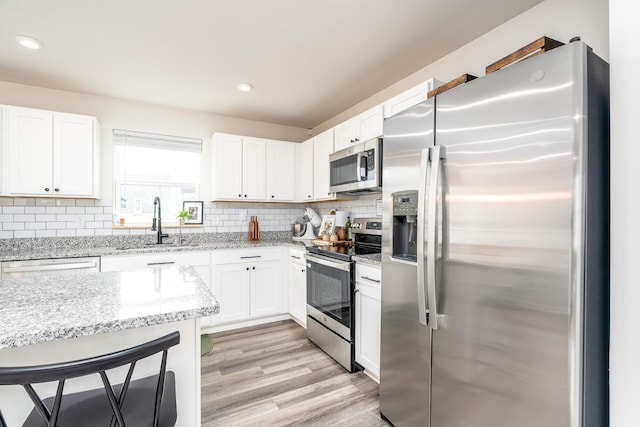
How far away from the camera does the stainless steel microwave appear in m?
2.50

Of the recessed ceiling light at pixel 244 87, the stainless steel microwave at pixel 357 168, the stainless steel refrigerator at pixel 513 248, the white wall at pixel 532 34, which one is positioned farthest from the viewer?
the recessed ceiling light at pixel 244 87

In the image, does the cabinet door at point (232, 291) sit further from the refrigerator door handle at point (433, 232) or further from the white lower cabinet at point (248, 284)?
the refrigerator door handle at point (433, 232)

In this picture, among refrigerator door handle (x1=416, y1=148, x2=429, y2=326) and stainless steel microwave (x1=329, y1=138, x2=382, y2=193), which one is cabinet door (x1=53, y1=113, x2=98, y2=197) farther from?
refrigerator door handle (x1=416, y1=148, x2=429, y2=326)

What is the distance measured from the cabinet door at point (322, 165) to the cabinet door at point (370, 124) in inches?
21.3

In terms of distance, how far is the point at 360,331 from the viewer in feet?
7.59

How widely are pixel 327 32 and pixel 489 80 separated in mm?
1280

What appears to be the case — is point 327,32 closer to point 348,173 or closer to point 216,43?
point 216,43

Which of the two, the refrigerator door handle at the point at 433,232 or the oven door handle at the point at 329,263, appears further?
the oven door handle at the point at 329,263

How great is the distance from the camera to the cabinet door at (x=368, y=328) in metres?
2.16

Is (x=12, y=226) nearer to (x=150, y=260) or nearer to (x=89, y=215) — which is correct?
(x=89, y=215)

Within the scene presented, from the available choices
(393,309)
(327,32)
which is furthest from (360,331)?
(327,32)

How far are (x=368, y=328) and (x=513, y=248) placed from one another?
1342mm

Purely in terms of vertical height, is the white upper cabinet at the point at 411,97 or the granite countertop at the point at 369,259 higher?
the white upper cabinet at the point at 411,97

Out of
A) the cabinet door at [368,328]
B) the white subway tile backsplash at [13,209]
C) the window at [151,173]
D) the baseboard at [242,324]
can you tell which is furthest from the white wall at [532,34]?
the white subway tile backsplash at [13,209]
